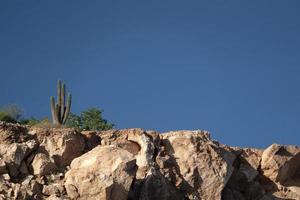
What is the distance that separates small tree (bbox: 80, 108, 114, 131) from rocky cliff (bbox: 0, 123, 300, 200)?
34.1 ft

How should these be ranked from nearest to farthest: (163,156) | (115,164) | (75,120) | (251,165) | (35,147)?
(115,164) < (35,147) < (163,156) < (251,165) < (75,120)

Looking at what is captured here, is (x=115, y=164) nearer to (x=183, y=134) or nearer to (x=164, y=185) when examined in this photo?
(x=164, y=185)

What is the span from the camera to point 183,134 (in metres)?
22.8

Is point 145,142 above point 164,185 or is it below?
above

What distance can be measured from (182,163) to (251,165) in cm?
364

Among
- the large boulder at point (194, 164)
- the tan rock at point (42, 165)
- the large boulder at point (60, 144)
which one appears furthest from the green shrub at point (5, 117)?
the tan rock at point (42, 165)

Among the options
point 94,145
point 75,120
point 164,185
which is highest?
point 75,120

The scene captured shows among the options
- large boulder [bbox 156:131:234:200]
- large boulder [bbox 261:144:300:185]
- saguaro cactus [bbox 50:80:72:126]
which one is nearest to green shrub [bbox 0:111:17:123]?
saguaro cactus [bbox 50:80:72:126]

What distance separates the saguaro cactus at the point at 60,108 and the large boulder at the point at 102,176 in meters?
8.09

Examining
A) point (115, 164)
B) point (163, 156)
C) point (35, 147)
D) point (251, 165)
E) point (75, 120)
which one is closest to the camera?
point (115, 164)

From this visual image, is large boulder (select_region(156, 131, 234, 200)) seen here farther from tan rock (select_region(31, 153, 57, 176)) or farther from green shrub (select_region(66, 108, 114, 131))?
green shrub (select_region(66, 108, 114, 131))

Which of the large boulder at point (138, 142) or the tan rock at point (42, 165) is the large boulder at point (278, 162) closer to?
the large boulder at point (138, 142)

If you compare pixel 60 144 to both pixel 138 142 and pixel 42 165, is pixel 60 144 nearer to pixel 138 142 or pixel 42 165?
pixel 42 165

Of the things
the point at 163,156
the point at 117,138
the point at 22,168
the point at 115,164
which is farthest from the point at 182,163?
the point at 22,168
